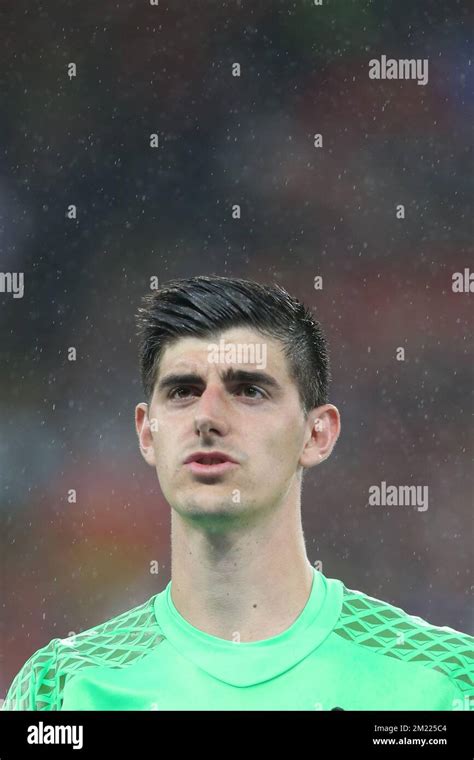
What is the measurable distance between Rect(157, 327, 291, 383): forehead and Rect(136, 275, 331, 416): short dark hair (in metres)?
0.03

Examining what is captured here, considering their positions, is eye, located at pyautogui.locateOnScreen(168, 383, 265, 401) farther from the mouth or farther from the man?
the mouth

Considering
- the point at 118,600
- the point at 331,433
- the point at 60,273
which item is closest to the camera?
the point at 331,433

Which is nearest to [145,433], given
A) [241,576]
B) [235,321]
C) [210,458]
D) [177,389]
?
[177,389]

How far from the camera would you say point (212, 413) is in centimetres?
487

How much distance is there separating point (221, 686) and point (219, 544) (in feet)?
2.14

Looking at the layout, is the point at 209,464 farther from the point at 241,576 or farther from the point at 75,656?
the point at 75,656

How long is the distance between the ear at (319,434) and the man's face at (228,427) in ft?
0.17

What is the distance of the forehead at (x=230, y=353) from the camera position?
4957 mm

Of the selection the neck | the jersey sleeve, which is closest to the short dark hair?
the neck

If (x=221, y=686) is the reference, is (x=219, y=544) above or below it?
above

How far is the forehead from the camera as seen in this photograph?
16.3ft
